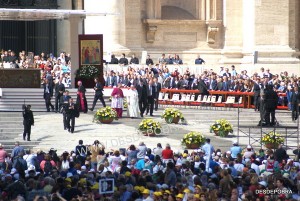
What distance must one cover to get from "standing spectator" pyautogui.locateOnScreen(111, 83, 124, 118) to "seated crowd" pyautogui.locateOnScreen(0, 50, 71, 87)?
5.18 metres

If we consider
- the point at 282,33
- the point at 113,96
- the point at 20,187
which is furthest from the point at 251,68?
the point at 20,187

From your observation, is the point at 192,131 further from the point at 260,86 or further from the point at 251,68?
the point at 251,68

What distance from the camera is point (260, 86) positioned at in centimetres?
5206

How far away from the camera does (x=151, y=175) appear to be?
31.2 m

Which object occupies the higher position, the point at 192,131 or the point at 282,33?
the point at 282,33

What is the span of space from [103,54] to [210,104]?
281 inches

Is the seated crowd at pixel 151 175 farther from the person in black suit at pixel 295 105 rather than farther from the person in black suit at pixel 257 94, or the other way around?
the person in black suit at pixel 257 94

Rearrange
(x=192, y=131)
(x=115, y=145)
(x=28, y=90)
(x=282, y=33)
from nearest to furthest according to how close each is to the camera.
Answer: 1. (x=115, y=145)
2. (x=192, y=131)
3. (x=28, y=90)
4. (x=282, y=33)

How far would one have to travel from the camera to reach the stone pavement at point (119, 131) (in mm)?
42312

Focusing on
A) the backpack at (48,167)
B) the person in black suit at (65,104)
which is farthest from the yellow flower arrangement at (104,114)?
the backpack at (48,167)

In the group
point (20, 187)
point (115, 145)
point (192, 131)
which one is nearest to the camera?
point (20, 187)

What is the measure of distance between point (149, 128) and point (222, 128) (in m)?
2.79

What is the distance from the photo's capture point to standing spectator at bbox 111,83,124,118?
47.6 m

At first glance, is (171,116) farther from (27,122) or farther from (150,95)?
(27,122)
